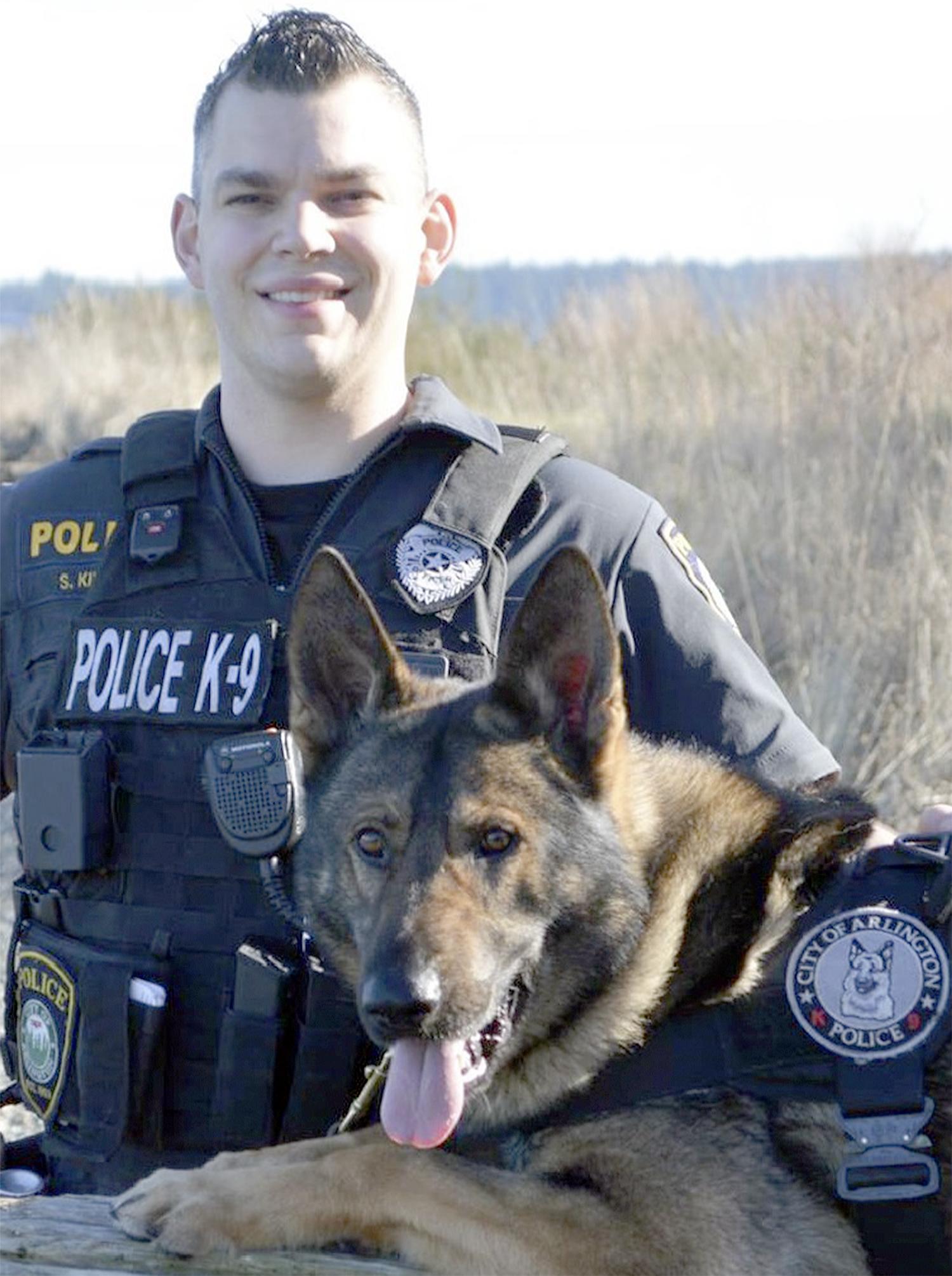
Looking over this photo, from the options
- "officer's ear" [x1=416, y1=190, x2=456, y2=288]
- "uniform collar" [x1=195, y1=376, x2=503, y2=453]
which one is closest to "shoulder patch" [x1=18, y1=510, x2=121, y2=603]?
"uniform collar" [x1=195, y1=376, x2=503, y2=453]

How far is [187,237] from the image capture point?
413cm

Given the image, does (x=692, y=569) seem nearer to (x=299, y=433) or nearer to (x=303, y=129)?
(x=299, y=433)

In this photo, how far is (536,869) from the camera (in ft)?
9.74

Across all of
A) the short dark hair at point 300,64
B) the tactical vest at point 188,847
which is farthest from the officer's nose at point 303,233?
the tactical vest at point 188,847

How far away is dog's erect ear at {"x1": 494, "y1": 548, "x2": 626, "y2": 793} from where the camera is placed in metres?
2.97

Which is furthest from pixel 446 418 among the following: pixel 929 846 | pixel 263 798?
pixel 929 846

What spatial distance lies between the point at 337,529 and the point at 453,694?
0.55 metres

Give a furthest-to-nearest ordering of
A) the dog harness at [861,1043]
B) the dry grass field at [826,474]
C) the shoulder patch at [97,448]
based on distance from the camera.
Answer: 1. the dry grass field at [826,474]
2. the shoulder patch at [97,448]
3. the dog harness at [861,1043]

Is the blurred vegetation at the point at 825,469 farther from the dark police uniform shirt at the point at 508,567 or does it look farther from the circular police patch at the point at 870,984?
the circular police patch at the point at 870,984

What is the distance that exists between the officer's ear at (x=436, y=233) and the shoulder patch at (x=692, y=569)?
0.87 m

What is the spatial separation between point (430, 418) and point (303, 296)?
41 cm

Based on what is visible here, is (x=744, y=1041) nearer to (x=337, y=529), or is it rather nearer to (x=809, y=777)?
(x=809, y=777)

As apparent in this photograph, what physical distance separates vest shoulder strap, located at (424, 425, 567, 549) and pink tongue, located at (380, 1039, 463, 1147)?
Result: 1100 mm

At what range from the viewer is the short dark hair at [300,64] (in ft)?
12.5
